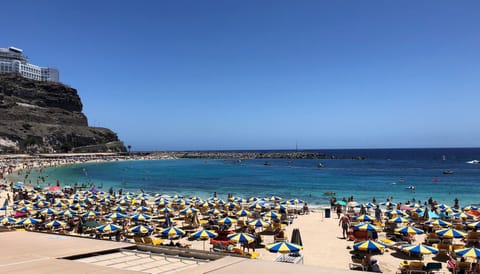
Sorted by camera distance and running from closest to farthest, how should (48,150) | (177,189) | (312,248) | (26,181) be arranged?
(312,248) < (177,189) < (26,181) < (48,150)

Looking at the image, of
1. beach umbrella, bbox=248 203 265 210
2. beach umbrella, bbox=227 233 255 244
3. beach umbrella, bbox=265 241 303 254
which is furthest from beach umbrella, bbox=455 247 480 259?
beach umbrella, bbox=248 203 265 210

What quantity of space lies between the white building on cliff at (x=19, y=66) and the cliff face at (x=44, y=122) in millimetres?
31394

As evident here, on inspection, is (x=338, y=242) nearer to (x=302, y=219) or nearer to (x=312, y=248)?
(x=312, y=248)

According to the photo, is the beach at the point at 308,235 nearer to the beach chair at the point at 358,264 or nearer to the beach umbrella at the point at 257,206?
the beach chair at the point at 358,264

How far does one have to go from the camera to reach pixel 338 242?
17.4 m

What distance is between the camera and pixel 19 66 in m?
157

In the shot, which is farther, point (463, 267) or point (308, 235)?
point (308, 235)

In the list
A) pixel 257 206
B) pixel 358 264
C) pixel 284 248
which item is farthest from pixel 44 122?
pixel 358 264

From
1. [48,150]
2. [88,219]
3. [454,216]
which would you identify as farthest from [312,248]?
[48,150]

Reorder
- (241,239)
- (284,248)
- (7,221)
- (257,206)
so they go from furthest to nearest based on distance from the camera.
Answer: (257,206) → (7,221) → (241,239) → (284,248)

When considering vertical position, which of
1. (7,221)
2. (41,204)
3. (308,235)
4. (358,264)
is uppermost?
(41,204)

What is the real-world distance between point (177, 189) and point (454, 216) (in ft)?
99.8

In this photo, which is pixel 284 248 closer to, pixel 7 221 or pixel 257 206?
pixel 257 206

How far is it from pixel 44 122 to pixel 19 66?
53.6 metres
